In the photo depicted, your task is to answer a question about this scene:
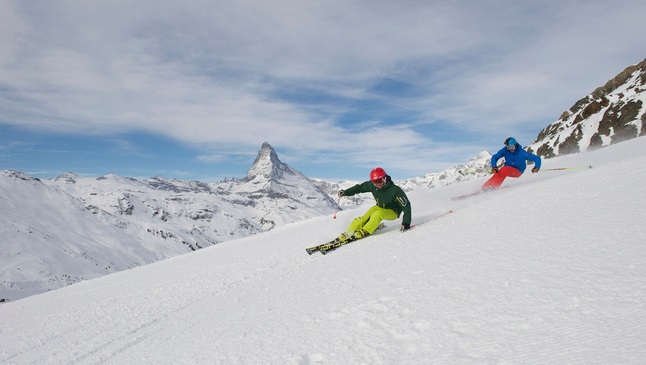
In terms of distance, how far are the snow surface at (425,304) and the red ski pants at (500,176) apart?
5574 millimetres

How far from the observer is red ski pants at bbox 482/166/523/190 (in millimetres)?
14798

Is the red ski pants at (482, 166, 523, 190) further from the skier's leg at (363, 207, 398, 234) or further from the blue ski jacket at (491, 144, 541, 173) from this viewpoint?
the skier's leg at (363, 207, 398, 234)

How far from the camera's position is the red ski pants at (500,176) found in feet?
48.6

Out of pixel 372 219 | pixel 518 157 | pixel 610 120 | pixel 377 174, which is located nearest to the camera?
pixel 372 219

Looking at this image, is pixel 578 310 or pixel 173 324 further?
pixel 173 324

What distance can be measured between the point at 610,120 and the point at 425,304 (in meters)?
77.1

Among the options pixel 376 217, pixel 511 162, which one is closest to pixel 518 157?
pixel 511 162

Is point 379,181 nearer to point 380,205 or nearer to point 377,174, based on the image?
point 377,174

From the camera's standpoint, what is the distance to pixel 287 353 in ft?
12.2

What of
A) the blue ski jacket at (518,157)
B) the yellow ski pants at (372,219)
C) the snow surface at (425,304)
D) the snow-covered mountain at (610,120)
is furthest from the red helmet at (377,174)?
the snow-covered mountain at (610,120)

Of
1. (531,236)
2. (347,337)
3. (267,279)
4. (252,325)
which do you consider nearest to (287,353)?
(347,337)

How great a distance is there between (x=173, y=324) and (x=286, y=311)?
7.02ft

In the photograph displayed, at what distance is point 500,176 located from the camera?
1500 centimetres

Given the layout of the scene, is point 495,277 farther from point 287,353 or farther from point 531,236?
point 287,353
